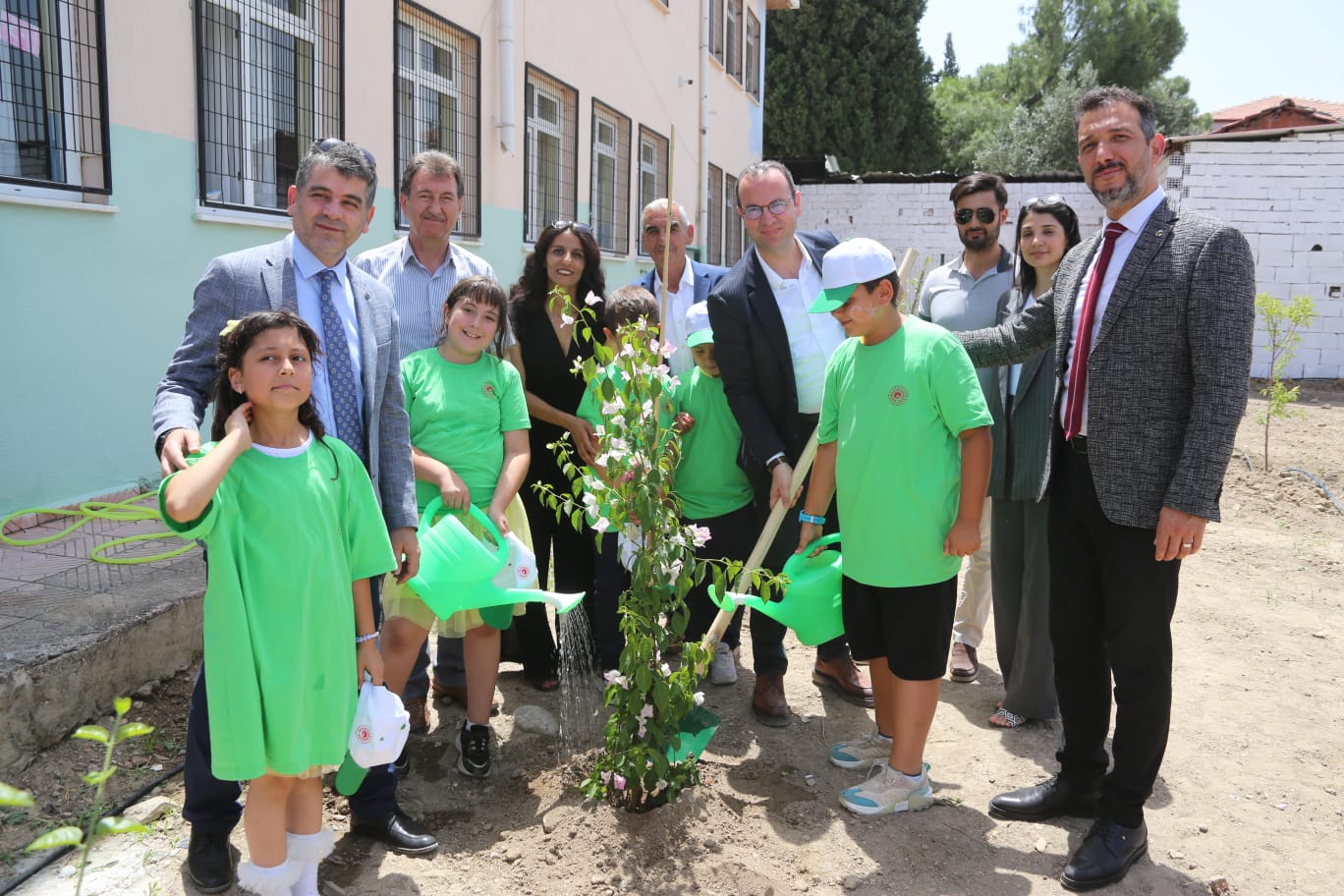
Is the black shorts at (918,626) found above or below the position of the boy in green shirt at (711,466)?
below

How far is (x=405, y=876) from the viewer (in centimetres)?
261

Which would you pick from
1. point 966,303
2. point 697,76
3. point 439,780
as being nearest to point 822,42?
point 697,76

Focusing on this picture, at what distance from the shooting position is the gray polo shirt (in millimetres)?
3840

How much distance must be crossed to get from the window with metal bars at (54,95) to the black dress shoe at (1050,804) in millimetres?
4520

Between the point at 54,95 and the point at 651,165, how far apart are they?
358 inches

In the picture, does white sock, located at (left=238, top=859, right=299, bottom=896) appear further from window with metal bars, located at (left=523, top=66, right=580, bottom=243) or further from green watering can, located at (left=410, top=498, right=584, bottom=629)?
window with metal bars, located at (left=523, top=66, right=580, bottom=243)

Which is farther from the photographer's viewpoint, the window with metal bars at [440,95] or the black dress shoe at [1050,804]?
the window with metal bars at [440,95]

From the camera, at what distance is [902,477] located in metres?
2.82

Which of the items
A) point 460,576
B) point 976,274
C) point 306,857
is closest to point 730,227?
point 976,274

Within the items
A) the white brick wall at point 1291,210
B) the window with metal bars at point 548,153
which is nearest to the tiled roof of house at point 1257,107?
the white brick wall at point 1291,210

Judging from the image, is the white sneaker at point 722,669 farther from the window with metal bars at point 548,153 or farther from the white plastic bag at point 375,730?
the window with metal bars at point 548,153

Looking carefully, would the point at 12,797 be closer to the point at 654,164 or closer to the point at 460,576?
the point at 460,576

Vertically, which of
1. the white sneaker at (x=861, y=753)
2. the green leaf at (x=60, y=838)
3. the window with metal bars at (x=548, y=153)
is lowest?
the white sneaker at (x=861, y=753)

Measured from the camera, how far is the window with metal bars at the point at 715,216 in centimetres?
1603
